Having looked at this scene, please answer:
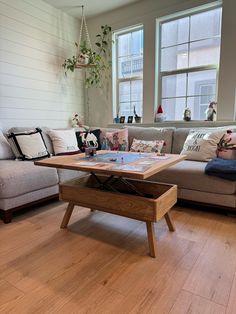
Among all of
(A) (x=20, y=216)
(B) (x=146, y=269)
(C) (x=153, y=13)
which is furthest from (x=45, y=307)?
(C) (x=153, y=13)

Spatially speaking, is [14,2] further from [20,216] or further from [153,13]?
[20,216]

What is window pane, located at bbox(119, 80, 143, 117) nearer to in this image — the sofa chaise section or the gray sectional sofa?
the gray sectional sofa

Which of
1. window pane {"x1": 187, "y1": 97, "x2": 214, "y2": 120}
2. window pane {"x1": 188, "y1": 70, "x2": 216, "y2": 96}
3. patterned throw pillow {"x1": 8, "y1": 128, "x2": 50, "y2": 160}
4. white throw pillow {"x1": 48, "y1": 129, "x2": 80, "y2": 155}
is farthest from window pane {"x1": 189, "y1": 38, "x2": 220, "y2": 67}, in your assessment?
patterned throw pillow {"x1": 8, "y1": 128, "x2": 50, "y2": 160}

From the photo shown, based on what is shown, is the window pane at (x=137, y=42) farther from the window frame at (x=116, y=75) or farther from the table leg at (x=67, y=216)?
the table leg at (x=67, y=216)

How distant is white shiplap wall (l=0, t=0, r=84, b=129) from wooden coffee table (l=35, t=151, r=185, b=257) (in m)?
1.73

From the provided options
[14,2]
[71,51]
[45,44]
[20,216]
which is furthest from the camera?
[71,51]

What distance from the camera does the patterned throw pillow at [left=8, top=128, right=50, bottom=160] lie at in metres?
2.62

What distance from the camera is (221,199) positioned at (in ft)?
7.09

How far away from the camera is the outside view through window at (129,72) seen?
12.2 ft

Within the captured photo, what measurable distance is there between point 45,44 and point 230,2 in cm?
259

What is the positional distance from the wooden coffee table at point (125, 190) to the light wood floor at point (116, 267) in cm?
17

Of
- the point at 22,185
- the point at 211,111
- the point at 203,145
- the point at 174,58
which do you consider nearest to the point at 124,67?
the point at 174,58

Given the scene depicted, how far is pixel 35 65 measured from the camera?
11.0 ft

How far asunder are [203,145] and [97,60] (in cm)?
222
